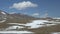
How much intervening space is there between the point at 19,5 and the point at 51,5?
25.1 inches

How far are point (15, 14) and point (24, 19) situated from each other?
0.68 ft

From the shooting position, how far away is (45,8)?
291 centimetres

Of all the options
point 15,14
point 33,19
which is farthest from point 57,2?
point 15,14

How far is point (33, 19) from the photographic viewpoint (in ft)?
9.62

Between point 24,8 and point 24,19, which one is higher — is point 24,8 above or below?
above

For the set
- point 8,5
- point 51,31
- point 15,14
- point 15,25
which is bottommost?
point 51,31

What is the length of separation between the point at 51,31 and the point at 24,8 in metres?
0.71

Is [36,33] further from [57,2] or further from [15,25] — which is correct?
[57,2]

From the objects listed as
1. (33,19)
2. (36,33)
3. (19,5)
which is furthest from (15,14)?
(36,33)

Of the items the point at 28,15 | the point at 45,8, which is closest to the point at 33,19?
the point at 28,15

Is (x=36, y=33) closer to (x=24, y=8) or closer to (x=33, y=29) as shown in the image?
(x=33, y=29)

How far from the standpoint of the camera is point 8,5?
2.93 m

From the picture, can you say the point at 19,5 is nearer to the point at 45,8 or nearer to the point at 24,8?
the point at 24,8

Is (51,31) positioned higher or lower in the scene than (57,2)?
lower
